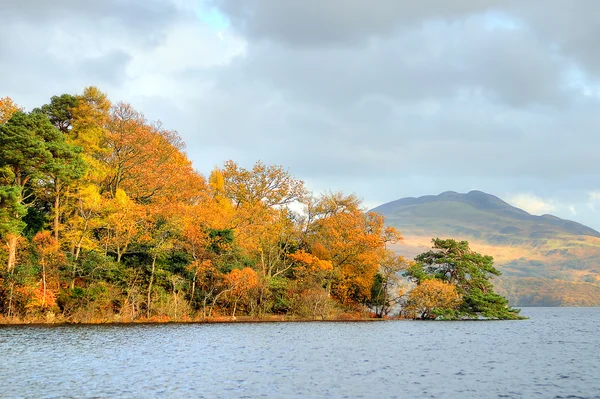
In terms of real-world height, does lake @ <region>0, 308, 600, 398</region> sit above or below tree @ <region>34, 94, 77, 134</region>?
below

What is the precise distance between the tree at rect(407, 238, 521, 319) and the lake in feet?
113

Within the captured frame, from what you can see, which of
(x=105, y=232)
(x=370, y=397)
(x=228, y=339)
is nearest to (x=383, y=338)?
(x=228, y=339)

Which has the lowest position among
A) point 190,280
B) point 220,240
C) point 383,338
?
point 383,338

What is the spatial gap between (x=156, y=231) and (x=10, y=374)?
39.5 metres

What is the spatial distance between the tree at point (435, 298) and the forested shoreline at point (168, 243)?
0.22 metres

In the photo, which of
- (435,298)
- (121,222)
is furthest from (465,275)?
(121,222)

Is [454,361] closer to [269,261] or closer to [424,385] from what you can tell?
[424,385]

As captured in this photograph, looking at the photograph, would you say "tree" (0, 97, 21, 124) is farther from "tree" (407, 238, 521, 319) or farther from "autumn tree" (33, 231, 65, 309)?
"tree" (407, 238, 521, 319)

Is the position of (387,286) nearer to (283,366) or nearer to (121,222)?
(121,222)

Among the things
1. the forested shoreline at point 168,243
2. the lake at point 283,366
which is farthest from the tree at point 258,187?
the lake at point 283,366

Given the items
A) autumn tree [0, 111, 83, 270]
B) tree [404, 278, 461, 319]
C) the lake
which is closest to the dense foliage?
autumn tree [0, 111, 83, 270]

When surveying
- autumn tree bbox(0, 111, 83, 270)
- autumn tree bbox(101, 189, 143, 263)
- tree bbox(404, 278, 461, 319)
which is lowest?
tree bbox(404, 278, 461, 319)

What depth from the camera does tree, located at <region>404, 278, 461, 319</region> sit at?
7669cm

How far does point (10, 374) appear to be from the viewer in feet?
75.9
